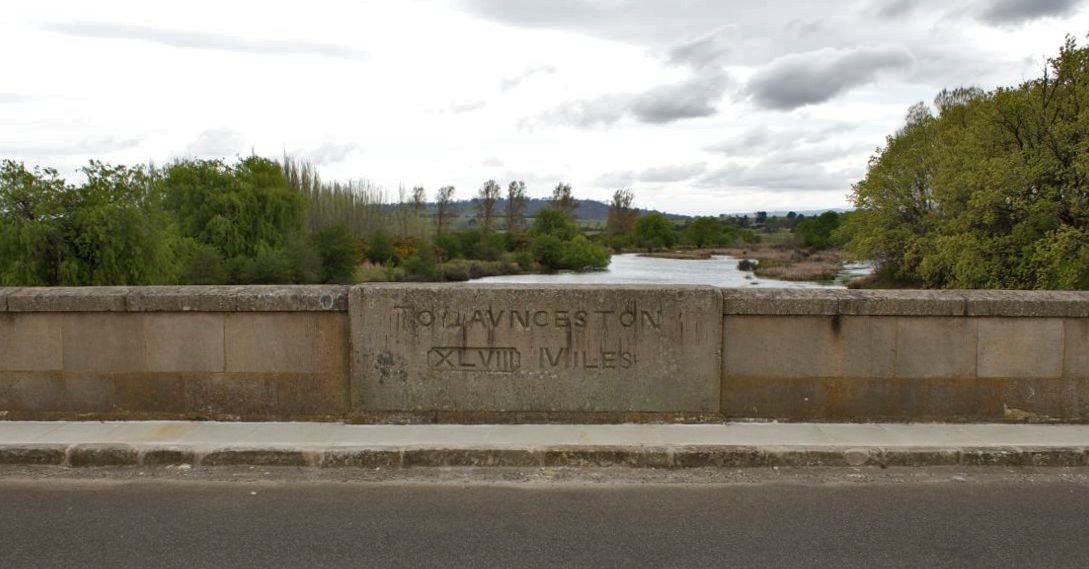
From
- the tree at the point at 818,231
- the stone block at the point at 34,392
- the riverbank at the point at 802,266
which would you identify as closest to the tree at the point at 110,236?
the stone block at the point at 34,392

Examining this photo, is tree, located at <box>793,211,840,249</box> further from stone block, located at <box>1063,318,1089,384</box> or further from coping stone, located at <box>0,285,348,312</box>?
coping stone, located at <box>0,285,348,312</box>

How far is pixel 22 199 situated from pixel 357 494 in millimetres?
38385

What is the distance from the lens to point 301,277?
188 feet

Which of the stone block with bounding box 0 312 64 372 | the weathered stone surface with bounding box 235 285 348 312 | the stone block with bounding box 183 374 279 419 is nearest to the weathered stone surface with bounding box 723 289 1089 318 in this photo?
the weathered stone surface with bounding box 235 285 348 312

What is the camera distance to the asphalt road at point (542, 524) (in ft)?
13.3

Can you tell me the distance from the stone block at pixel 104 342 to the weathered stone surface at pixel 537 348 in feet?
6.17

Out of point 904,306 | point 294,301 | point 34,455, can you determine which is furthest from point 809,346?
point 34,455

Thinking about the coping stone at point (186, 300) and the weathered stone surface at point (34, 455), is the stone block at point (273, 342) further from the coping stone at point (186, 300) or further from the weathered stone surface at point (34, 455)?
the weathered stone surface at point (34, 455)

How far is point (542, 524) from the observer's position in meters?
4.52

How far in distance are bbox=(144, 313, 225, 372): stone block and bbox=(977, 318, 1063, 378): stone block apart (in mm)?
6350

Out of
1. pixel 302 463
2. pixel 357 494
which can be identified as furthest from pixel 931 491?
pixel 302 463

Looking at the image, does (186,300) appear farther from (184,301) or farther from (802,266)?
(802,266)

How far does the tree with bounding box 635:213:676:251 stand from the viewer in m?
121

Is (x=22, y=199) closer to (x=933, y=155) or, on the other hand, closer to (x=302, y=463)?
(x=302, y=463)
